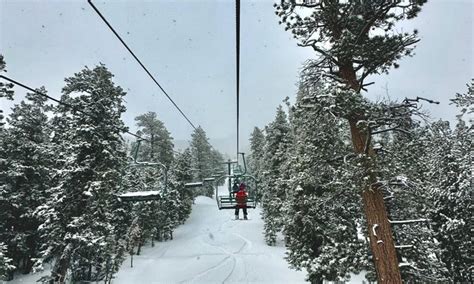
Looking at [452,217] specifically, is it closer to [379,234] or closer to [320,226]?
[320,226]

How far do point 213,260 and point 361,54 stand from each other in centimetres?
2852

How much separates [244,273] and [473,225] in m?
17.9

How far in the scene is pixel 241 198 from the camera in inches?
540

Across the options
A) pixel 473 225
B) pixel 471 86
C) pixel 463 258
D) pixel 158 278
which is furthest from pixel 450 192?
pixel 158 278

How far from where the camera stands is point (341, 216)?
17.4 meters

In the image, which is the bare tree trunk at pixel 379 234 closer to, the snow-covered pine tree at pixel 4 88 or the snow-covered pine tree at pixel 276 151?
the snow-covered pine tree at pixel 4 88

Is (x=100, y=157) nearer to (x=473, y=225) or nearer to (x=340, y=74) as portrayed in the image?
(x=340, y=74)

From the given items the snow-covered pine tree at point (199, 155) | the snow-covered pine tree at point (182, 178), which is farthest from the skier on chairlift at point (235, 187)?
the snow-covered pine tree at point (199, 155)

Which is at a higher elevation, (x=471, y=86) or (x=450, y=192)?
(x=471, y=86)

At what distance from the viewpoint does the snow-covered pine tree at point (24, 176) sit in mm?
23859

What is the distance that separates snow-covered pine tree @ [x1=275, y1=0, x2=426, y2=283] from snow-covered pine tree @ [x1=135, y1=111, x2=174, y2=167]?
40294 mm

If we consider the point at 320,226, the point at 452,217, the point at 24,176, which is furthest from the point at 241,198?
the point at 24,176

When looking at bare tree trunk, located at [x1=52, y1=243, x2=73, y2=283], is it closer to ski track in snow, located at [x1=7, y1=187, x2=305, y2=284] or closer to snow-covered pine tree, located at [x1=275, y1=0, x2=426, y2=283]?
ski track in snow, located at [x1=7, y1=187, x2=305, y2=284]

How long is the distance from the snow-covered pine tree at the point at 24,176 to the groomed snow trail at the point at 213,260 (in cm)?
895
